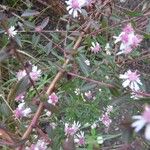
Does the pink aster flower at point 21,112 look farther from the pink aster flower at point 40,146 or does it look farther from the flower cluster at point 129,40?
the flower cluster at point 129,40

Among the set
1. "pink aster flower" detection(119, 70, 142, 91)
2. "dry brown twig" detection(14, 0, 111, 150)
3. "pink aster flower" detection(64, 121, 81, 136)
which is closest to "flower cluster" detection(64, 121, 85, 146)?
"pink aster flower" detection(64, 121, 81, 136)

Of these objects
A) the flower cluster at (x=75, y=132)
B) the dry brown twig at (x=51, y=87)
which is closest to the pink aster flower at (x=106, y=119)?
the flower cluster at (x=75, y=132)

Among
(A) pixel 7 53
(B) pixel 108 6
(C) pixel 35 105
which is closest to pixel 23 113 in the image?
(C) pixel 35 105

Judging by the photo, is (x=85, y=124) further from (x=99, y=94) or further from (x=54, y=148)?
(x=54, y=148)

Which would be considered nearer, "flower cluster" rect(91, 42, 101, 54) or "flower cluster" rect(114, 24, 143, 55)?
"flower cluster" rect(114, 24, 143, 55)

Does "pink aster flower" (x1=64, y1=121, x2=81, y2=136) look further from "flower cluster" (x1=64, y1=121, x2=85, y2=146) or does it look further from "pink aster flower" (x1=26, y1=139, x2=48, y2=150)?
"pink aster flower" (x1=26, y1=139, x2=48, y2=150)

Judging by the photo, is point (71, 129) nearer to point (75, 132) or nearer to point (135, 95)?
point (75, 132)

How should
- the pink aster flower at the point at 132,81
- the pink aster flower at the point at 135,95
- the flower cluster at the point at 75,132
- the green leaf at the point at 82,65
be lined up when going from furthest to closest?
the flower cluster at the point at 75,132 → the green leaf at the point at 82,65 → the pink aster flower at the point at 132,81 → the pink aster flower at the point at 135,95

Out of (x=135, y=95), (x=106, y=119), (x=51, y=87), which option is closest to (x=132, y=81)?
(x=135, y=95)

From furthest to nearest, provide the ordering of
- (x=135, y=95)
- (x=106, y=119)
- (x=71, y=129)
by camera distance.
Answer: (x=106, y=119), (x=71, y=129), (x=135, y=95)

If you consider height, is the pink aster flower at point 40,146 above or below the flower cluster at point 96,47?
below

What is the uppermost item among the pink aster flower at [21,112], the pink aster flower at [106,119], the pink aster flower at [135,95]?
the pink aster flower at [106,119]
